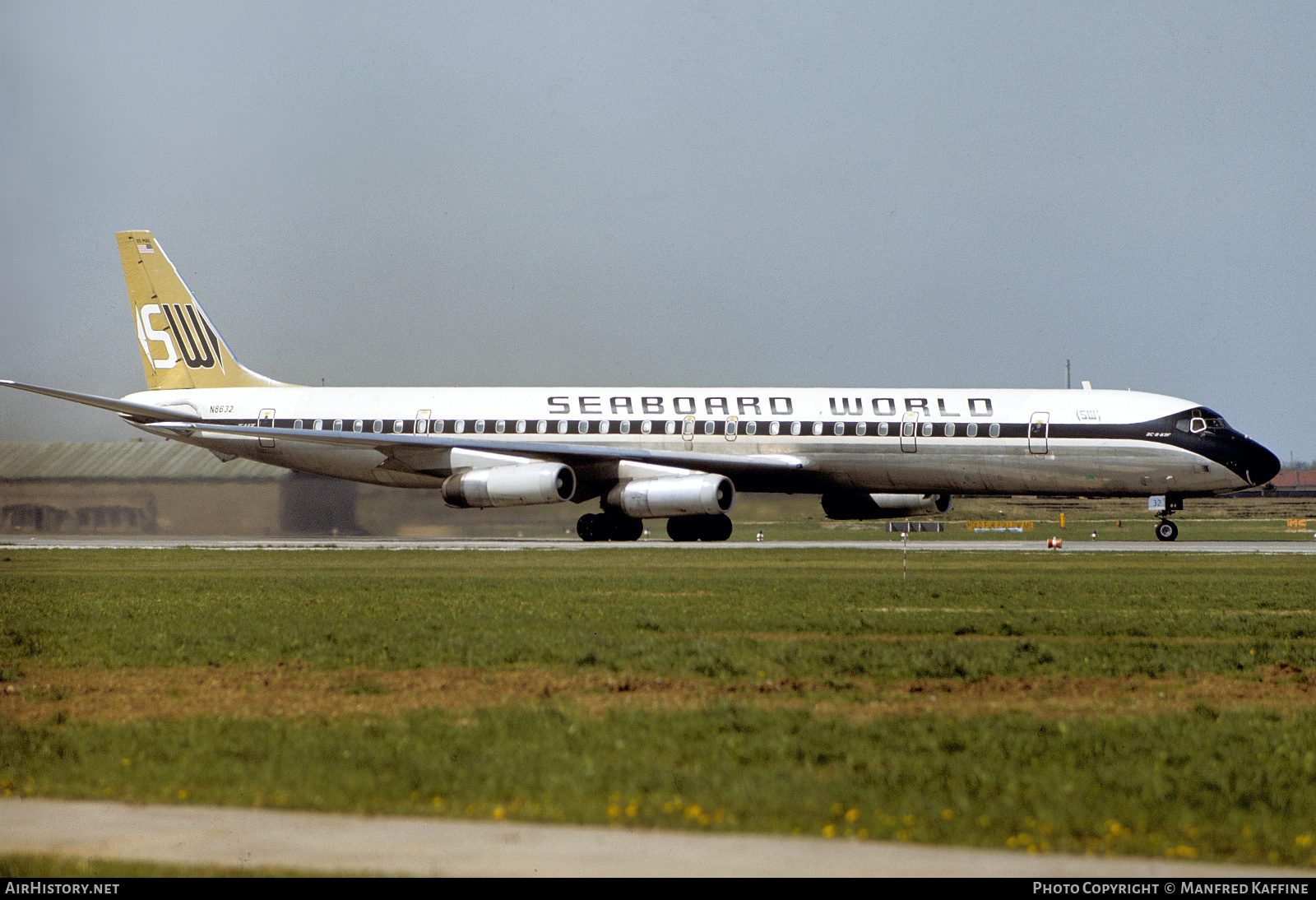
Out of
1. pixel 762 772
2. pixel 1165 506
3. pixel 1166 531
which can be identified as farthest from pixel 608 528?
pixel 762 772

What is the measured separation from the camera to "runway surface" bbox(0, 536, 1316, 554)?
1411 inches

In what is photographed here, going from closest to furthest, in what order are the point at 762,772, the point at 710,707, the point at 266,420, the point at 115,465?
the point at 762,772, the point at 710,707, the point at 266,420, the point at 115,465

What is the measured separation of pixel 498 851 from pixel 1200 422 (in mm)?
32009

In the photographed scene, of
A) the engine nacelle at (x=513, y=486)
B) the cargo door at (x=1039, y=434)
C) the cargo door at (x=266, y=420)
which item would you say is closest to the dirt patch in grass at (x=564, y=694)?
the cargo door at (x=1039, y=434)

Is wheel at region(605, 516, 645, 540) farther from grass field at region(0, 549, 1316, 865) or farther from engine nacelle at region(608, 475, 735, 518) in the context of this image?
grass field at region(0, 549, 1316, 865)

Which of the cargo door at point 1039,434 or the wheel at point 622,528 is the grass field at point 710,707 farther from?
the wheel at point 622,528

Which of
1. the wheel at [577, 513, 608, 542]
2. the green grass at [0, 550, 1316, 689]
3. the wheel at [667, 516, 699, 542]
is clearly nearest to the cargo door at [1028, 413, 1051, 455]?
the green grass at [0, 550, 1316, 689]

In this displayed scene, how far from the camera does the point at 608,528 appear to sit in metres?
39.7

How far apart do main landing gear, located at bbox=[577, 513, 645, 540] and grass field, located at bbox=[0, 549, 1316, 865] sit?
15820mm

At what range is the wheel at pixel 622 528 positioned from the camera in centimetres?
3969

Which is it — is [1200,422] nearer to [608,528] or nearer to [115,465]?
[608,528]

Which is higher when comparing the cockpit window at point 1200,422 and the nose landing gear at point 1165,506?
the cockpit window at point 1200,422

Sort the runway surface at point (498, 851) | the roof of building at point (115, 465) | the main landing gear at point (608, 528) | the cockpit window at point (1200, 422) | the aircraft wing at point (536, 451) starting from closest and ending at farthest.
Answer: the runway surface at point (498, 851) → the cockpit window at point (1200, 422) → the aircraft wing at point (536, 451) → the main landing gear at point (608, 528) → the roof of building at point (115, 465)

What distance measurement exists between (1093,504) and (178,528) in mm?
63446
